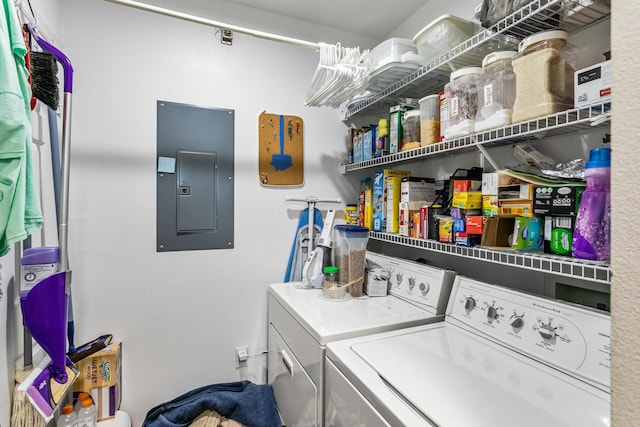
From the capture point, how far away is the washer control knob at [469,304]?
1.17 metres

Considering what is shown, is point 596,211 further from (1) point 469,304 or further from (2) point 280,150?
(2) point 280,150

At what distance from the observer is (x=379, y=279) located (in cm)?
160

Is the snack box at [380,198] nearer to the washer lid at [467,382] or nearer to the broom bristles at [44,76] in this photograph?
the washer lid at [467,382]

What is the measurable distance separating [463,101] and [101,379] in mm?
2139

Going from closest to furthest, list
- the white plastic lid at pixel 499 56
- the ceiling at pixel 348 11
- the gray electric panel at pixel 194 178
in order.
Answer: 1. the white plastic lid at pixel 499 56
2. the gray electric panel at pixel 194 178
3. the ceiling at pixel 348 11

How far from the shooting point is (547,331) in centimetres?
91

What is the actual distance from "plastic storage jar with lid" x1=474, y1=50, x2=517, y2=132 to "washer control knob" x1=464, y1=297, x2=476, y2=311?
65 cm

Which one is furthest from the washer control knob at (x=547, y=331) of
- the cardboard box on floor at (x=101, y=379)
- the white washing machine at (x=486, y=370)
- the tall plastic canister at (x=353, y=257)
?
the cardboard box on floor at (x=101, y=379)

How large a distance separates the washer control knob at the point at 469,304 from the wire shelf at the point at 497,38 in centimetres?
97

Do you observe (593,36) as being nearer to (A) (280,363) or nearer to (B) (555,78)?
(B) (555,78)

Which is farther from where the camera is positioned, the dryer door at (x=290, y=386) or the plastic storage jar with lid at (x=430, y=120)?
the plastic storage jar with lid at (x=430, y=120)

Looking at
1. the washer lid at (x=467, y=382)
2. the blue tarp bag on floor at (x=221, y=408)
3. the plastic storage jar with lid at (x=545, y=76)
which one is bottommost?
the blue tarp bag on floor at (x=221, y=408)

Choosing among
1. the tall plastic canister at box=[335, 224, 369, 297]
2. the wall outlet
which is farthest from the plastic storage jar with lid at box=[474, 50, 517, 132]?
the wall outlet

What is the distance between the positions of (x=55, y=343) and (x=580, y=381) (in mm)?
1760
